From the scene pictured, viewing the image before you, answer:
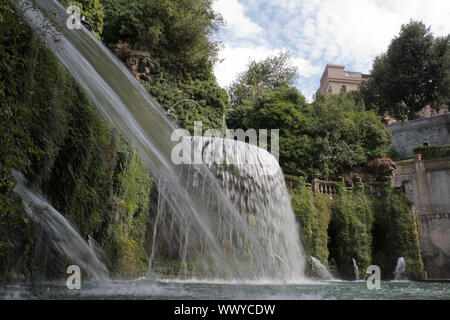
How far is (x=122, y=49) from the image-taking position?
59.5 feet

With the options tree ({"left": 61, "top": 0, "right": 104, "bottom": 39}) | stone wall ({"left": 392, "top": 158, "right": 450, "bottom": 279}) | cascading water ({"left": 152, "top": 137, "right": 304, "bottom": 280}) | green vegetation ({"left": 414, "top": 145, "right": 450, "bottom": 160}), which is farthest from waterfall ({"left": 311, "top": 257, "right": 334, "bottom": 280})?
green vegetation ({"left": 414, "top": 145, "right": 450, "bottom": 160})

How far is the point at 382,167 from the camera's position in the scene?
→ 20391 millimetres

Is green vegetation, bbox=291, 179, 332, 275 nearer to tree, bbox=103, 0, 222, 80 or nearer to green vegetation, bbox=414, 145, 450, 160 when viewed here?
tree, bbox=103, 0, 222, 80

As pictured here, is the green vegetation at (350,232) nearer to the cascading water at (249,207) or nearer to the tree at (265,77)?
the cascading water at (249,207)

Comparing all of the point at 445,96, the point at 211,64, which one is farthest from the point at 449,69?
the point at 211,64

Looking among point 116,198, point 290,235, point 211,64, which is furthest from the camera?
point 211,64

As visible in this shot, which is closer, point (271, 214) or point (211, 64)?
point (271, 214)

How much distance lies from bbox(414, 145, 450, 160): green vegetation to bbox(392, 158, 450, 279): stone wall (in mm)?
6011

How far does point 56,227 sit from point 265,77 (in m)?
31.3

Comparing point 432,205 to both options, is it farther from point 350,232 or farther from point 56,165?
point 56,165

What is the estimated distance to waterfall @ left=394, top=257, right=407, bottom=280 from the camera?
1545cm

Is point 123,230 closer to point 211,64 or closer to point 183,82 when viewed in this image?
point 183,82

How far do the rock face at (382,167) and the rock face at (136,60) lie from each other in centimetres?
1261

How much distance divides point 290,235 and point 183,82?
35.2 ft
